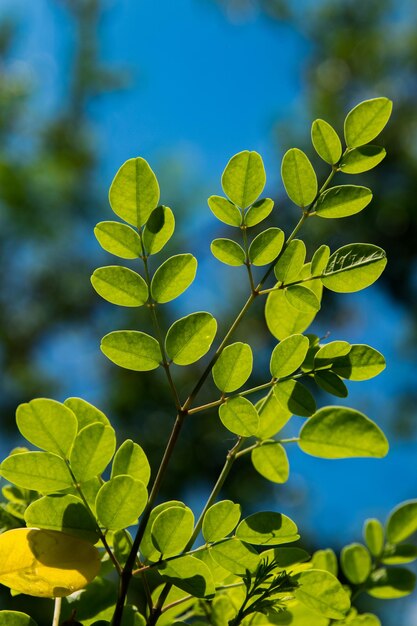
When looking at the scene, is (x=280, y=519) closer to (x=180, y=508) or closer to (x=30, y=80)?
(x=180, y=508)

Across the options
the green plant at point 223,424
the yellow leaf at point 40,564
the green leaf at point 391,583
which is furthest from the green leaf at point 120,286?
the green leaf at point 391,583

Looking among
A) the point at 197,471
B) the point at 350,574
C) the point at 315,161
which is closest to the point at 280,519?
the point at 350,574

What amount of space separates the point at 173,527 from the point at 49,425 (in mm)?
65

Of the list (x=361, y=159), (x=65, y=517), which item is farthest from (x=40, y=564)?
(x=361, y=159)

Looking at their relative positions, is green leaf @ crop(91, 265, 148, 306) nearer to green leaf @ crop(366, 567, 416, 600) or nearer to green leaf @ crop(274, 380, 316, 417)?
green leaf @ crop(274, 380, 316, 417)

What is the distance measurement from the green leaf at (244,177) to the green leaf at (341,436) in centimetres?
11

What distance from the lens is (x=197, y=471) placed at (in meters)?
2.68

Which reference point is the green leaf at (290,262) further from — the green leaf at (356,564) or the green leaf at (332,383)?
the green leaf at (356,564)

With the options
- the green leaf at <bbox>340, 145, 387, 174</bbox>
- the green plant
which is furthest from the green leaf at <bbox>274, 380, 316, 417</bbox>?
the green leaf at <bbox>340, 145, 387, 174</bbox>

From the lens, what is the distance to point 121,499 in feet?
0.86

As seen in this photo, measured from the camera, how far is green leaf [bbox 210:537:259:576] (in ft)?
0.91

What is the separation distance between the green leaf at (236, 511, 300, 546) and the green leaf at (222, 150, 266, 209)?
15cm

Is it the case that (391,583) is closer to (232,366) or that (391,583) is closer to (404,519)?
(404,519)

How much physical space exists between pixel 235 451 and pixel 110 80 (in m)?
3.36
